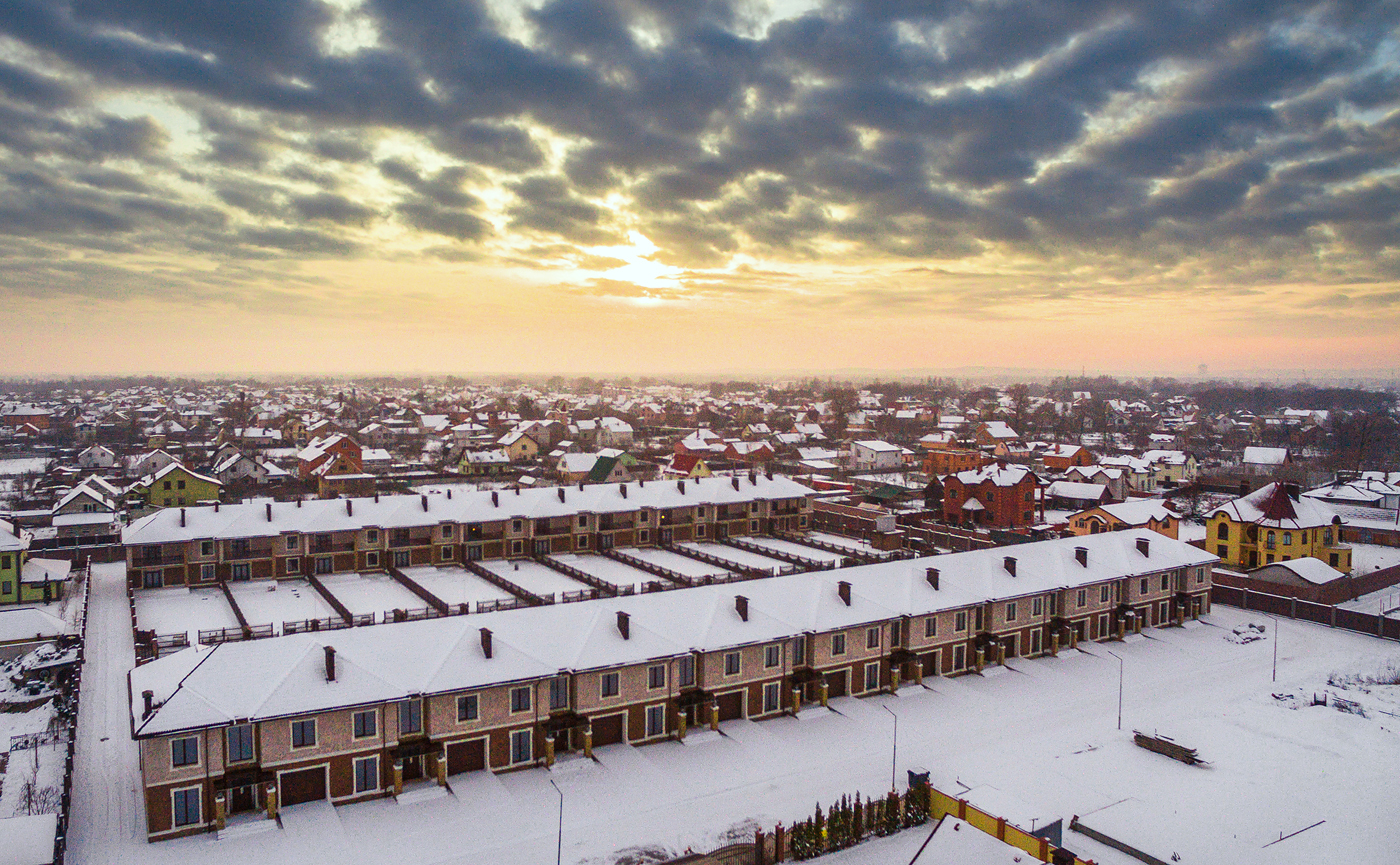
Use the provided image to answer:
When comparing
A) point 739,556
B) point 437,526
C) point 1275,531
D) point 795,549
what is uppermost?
point 437,526

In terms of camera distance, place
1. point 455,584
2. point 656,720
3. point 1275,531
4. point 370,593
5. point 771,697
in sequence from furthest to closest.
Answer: point 1275,531 < point 455,584 < point 370,593 < point 771,697 < point 656,720

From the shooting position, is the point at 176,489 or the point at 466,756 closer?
the point at 466,756

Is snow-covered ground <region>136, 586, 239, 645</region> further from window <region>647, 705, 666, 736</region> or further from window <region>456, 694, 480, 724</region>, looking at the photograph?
window <region>647, 705, 666, 736</region>

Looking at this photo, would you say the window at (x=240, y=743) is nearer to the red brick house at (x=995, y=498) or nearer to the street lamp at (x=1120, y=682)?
the street lamp at (x=1120, y=682)

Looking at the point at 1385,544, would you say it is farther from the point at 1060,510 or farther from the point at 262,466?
the point at 262,466

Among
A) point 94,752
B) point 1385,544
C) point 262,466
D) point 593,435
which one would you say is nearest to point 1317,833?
point 94,752

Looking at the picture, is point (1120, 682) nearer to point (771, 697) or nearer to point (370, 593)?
point (771, 697)

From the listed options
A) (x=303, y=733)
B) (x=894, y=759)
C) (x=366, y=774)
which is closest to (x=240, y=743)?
(x=303, y=733)
